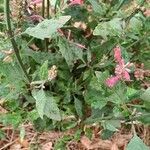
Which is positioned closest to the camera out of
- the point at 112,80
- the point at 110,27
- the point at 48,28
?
the point at 48,28

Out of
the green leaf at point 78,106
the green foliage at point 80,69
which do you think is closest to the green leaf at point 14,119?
the green foliage at point 80,69

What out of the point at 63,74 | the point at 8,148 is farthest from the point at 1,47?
the point at 8,148

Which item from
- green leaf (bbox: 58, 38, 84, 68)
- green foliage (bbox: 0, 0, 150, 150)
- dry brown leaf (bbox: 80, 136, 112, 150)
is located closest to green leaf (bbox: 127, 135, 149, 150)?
green foliage (bbox: 0, 0, 150, 150)

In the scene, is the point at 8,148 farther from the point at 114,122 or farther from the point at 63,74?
the point at 114,122

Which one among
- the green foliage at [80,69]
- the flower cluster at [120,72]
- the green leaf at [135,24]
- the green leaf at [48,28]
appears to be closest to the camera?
the green leaf at [48,28]

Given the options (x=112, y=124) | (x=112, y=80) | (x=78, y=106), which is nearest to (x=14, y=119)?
(x=78, y=106)

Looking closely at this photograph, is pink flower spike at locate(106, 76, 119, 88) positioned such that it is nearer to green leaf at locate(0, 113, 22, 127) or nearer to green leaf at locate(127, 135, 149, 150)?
green leaf at locate(127, 135, 149, 150)

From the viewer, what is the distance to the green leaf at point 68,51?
1096 millimetres

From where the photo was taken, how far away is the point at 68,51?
44.1 inches

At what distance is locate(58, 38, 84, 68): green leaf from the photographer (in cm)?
110

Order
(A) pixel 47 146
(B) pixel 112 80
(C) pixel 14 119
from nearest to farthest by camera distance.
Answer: (B) pixel 112 80 < (C) pixel 14 119 < (A) pixel 47 146

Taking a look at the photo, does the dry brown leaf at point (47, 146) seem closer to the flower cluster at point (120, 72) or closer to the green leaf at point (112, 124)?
the green leaf at point (112, 124)

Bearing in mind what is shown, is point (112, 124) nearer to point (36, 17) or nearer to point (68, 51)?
point (68, 51)

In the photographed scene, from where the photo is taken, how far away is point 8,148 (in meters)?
1.54
